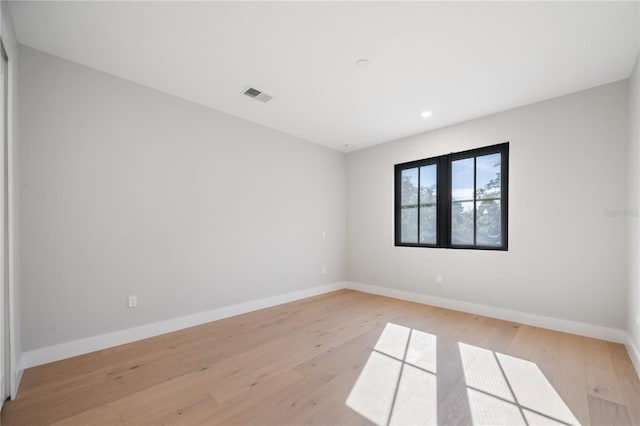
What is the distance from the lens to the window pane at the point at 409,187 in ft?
15.6

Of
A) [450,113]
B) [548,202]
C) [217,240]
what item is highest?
[450,113]

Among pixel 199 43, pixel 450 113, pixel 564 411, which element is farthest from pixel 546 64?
pixel 199 43

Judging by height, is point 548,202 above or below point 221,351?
above

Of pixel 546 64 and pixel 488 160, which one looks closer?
pixel 546 64

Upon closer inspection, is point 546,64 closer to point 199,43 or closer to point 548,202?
point 548,202

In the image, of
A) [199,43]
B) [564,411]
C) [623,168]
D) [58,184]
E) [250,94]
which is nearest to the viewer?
[564,411]

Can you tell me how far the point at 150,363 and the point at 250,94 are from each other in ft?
9.41

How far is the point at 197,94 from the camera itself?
131 inches

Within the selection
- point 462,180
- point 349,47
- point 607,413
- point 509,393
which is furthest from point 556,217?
point 349,47

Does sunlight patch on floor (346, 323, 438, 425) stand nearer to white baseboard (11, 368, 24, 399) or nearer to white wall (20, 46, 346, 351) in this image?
white wall (20, 46, 346, 351)

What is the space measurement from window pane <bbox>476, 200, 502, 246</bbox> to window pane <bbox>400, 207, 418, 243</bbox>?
0.95 meters

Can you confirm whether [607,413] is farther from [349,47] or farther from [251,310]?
[251,310]

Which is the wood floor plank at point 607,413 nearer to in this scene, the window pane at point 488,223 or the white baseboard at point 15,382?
the window pane at point 488,223

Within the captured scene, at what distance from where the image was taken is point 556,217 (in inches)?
129
